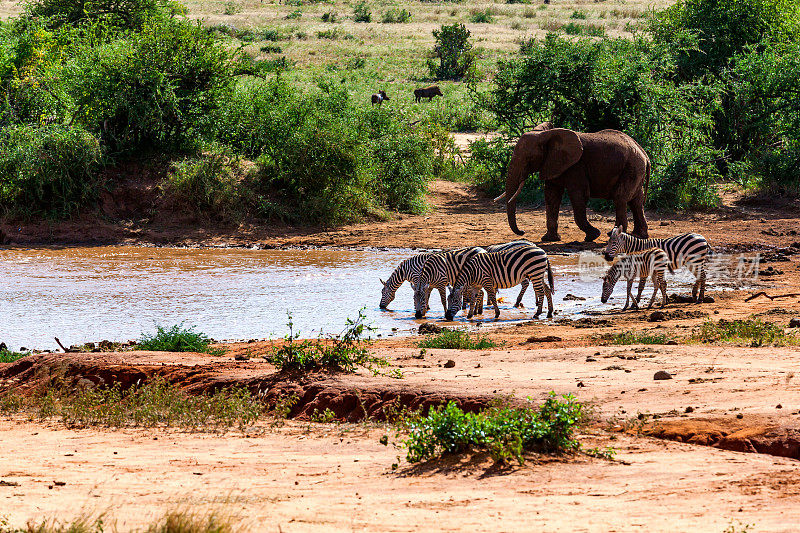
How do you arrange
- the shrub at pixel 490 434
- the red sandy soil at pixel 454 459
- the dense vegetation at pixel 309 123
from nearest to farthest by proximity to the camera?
the red sandy soil at pixel 454 459 < the shrub at pixel 490 434 < the dense vegetation at pixel 309 123

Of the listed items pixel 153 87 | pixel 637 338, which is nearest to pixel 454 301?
pixel 637 338

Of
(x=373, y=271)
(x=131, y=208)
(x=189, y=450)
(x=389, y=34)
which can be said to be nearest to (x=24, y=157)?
(x=131, y=208)

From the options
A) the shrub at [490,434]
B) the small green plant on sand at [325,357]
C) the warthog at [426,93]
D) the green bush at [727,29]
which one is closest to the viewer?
the shrub at [490,434]

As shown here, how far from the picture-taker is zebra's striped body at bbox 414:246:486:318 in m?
13.8

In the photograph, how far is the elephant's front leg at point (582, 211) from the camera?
19.0m

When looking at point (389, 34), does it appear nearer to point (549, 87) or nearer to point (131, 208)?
point (549, 87)

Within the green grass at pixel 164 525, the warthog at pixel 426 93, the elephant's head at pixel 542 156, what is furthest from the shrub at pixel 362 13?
the green grass at pixel 164 525

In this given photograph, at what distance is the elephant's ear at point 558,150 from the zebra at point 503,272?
226 inches

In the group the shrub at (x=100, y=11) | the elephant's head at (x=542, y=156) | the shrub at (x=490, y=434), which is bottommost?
the shrub at (x=490, y=434)

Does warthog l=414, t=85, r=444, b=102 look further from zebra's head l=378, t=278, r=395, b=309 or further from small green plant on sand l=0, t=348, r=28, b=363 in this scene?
small green plant on sand l=0, t=348, r=28, b=363

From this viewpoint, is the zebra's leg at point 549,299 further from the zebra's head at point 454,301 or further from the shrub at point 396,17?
the shrub at point 396,17

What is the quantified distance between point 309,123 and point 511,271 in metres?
9.42

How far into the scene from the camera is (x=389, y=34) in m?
54.0

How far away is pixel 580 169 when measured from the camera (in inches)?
754
